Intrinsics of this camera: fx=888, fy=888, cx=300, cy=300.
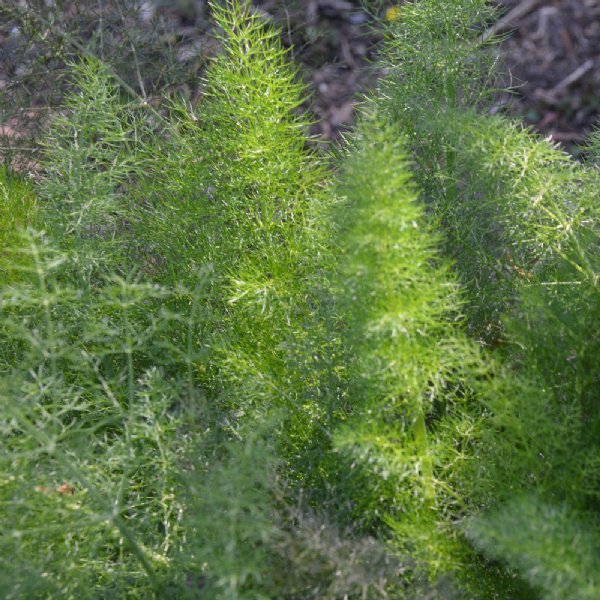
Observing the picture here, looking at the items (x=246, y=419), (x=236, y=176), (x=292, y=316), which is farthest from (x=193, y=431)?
(x=236, y=176)

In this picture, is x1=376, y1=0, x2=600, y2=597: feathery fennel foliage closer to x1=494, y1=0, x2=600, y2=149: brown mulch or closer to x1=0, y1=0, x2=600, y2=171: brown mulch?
x1=0, y1=0, x2=600, y2=171: brown mulch

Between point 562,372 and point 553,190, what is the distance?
0.75 feet

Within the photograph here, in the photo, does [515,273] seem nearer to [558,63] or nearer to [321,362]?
[321,362]

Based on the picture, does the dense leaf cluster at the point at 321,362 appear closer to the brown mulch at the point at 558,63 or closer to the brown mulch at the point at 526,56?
the brown mulch at the point at 526,56

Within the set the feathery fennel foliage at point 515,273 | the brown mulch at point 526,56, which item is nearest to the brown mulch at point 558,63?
the brown mulch at point 526,56

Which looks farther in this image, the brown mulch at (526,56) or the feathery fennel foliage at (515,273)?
the brown mulch at (526,56)

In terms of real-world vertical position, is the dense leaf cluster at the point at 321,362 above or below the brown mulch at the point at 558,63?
above

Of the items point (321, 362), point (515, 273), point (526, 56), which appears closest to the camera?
point (321, 362)

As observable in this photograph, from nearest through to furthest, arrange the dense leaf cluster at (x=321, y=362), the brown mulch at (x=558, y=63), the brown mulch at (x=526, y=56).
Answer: the dense leaf cluster at (x=321, y=362) → the brown mulch at (x=526, y=56) → the brown mulch at (x=558, y=63)

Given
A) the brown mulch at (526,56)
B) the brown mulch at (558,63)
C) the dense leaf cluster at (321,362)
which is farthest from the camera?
the brown mulch at (558,63)

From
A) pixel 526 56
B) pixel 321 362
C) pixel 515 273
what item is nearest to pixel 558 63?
pixel 526 56

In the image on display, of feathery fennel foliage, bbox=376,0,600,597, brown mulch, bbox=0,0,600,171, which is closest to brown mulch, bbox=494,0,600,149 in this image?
brown mulch, bbox=0,0,600,171

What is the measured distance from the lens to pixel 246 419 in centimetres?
116

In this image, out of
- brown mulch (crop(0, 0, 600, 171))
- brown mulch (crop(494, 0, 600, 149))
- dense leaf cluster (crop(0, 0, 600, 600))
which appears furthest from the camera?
brown mulch (crop(494, 0, 600, 149))
